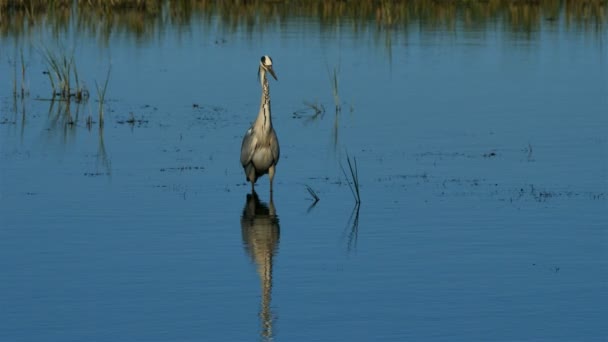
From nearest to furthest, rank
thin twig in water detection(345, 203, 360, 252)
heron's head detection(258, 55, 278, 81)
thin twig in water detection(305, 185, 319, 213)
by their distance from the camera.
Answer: thin twig in water detection(345, 203, 360, 252), thin twig in water detection(305, 185, 319, 213), heron's head detection(258, 55, 278, 81)

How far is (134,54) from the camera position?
25297mm

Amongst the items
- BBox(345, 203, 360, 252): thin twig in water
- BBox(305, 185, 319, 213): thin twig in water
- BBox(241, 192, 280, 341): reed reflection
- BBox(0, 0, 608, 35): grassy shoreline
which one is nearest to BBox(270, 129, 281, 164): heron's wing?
BBox(241, 192, 280, 341): reed reflection

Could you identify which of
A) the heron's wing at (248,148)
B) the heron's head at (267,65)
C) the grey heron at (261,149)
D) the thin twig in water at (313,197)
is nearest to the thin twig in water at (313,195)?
the thin twig in water at (313,197)

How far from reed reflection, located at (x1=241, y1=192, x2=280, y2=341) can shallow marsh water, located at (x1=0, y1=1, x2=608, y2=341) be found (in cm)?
3

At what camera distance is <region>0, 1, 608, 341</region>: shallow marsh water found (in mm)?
9266

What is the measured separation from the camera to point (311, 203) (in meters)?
A: 13.2

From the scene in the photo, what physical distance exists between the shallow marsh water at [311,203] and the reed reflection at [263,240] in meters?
0.03

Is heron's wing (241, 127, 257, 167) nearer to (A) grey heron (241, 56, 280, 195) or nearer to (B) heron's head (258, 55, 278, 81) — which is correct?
(A) grey heron (241, 56, 280, 195)

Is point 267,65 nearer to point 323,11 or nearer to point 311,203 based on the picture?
point 311,203

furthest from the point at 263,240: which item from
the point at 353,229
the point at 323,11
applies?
the point at 323,11

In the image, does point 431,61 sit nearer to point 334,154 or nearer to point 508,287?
point 334,154

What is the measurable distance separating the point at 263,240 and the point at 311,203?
5.21 feet

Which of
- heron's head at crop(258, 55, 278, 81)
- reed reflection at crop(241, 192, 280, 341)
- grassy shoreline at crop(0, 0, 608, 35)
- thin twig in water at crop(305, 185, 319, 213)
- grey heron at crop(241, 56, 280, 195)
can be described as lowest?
reed reflection at crop(241, 192, 280, 341)

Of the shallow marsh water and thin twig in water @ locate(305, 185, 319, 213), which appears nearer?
the shallow marsh water
